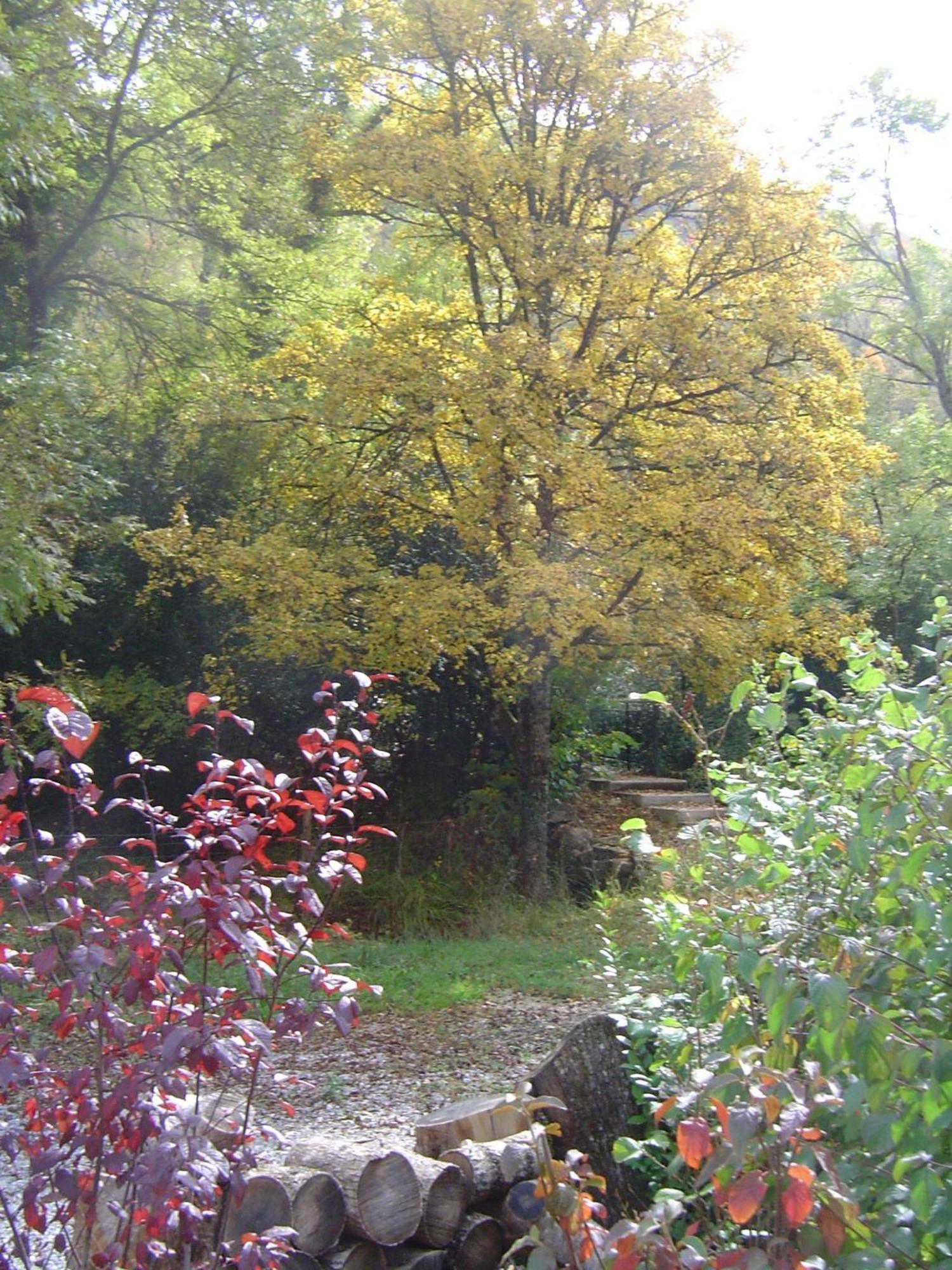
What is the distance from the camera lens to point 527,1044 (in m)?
6.84

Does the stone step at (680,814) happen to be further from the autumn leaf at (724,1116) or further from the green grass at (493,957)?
the autumn leaf at (724,1116)

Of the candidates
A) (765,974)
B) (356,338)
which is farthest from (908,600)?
(765,974)

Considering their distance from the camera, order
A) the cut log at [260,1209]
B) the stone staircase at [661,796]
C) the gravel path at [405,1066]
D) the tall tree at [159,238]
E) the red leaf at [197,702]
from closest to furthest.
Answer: the red leaf at [197,702] < the cut log at [260,1209] < the gravel path at [405,1066] < the tall tree at [159,238] < the stone staircase at [661,796]

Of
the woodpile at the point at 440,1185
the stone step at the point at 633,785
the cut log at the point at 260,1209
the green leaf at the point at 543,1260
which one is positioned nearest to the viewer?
the green leaf at the point at 543,1260

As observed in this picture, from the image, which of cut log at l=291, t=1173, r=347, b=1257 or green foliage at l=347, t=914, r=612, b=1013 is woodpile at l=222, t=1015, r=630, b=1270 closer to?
cut log at l=291, t=1173, r=347, b=1257

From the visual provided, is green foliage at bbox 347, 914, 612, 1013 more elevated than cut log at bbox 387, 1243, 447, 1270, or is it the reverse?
cut log at bbox 387, 1243, 447, 1270

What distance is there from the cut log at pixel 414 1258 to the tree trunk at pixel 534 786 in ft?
24.0

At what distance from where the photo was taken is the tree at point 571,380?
978 cm

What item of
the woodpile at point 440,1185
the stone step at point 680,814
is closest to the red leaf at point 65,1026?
the woodpile at point 440,1185

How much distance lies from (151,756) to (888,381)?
16.3 m

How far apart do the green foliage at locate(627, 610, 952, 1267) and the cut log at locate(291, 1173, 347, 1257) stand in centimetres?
146

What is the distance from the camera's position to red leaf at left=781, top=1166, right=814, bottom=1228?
1743mm

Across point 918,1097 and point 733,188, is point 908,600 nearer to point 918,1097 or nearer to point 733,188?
point 733,188

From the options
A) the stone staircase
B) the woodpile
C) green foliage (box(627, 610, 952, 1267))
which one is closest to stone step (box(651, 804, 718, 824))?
the stone staircase
